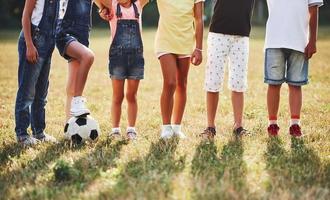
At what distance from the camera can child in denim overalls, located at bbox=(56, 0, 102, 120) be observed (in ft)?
18.7

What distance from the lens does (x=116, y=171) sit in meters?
4.61

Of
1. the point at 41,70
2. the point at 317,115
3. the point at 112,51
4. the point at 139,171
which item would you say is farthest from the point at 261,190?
the point at 317,115

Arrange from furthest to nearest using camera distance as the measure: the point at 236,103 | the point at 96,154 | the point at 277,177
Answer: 1. the point at 236,103
2. the point at 96,154
3. the point at 277,177

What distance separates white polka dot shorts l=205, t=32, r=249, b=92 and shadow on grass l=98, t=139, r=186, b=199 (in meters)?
1.24

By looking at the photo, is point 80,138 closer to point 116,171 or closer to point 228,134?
point 116,171

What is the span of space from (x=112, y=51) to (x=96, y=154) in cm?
147

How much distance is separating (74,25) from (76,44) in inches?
14.6

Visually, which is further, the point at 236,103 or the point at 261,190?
Answer: the point at 236,103

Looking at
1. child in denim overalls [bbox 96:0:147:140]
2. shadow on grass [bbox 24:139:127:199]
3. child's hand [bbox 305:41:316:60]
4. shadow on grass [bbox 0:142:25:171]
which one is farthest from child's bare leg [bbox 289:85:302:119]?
shadow on grass [bbox 0:142:25:171]

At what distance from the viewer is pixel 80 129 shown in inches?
226

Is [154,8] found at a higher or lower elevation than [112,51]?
higher

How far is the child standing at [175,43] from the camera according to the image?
603cm

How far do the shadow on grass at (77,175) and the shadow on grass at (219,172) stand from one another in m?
0.84

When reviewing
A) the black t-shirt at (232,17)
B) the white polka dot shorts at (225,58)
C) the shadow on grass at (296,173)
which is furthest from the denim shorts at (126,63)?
the shadow on grass at (296,173)
